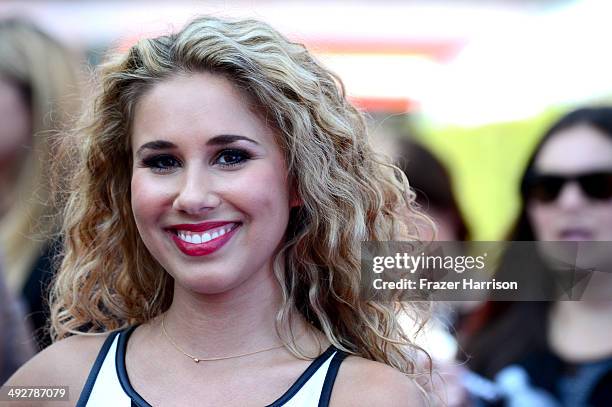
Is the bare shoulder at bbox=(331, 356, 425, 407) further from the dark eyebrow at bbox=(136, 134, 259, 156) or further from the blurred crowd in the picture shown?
the blurred crowd

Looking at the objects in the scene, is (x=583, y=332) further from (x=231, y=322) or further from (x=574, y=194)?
(x=231, y=322)

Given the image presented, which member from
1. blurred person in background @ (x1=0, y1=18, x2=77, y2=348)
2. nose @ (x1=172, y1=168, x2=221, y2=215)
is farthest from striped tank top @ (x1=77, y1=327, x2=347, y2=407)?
blurred person in background @ (x1=0, y1=18, x2=77, y2=348)

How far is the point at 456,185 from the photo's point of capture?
374cm

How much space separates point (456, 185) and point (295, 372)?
1919 mm

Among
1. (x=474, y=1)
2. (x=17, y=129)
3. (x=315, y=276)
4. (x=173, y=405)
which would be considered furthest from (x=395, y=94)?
(x=173, y=405)

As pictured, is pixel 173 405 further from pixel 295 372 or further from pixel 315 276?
pixel 315 276

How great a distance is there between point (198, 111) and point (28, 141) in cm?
135

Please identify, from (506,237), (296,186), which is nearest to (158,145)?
(296,186)

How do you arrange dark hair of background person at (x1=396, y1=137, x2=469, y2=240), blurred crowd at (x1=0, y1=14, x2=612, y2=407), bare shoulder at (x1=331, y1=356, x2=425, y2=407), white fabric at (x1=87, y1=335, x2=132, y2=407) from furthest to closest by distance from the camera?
1. dark hair of background person at (x1=396, y1=137, x2=469, y2=240)
2. blurred crowd at (x1=0, y1=14, x2=612, y2=407)
3. white fabric at (x1=87, y1=335, x2=132, y2=407)
4. bare shoulder at (x1=331, y1=356, x2=425, y2=407)

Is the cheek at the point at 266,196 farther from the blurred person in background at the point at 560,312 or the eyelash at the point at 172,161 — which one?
the blurred person in background at the point at 560,312

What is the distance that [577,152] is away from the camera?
297 centimetres

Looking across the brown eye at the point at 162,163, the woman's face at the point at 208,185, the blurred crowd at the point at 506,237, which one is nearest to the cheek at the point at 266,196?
the woman's face at the point at 208,185

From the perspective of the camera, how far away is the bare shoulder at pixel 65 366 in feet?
6.73

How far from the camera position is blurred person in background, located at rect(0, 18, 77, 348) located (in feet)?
9.60
